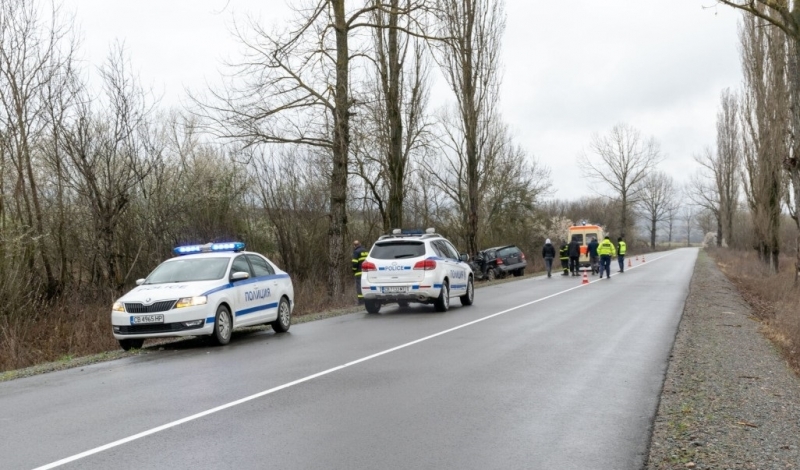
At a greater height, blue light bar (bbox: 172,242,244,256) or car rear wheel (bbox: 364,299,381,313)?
blue light bar (bbox: 172,242,244,256)

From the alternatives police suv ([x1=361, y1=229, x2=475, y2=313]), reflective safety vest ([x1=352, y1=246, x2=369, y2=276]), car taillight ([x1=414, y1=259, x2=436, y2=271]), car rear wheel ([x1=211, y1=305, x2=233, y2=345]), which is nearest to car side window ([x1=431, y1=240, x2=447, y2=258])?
police suv ([x1=361, y1=229, x2=475, y2=313])

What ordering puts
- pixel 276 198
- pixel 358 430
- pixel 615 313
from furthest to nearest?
pixel 276 198, pixel 615 313, pixel 358 430

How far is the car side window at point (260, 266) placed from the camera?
46.9ft

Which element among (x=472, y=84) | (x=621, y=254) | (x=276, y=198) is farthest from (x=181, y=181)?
(x=621, y=254)

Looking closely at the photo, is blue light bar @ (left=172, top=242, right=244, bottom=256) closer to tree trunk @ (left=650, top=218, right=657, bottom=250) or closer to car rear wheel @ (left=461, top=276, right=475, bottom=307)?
car rear wheel @ (left=461, top=276, right=475, bottom=307)

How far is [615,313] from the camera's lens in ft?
54.7

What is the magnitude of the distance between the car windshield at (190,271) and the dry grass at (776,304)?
936cm

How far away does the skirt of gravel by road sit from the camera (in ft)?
17.9

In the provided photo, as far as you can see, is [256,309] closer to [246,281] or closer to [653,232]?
[246,281]

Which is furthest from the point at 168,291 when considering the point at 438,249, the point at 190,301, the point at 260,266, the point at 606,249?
the point at 606,249

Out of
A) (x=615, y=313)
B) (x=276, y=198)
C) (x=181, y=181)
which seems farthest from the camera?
(x=276, y=198)

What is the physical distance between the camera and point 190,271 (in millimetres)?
13375

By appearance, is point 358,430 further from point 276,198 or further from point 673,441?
point 276,198

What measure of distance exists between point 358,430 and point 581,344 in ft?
20.7
